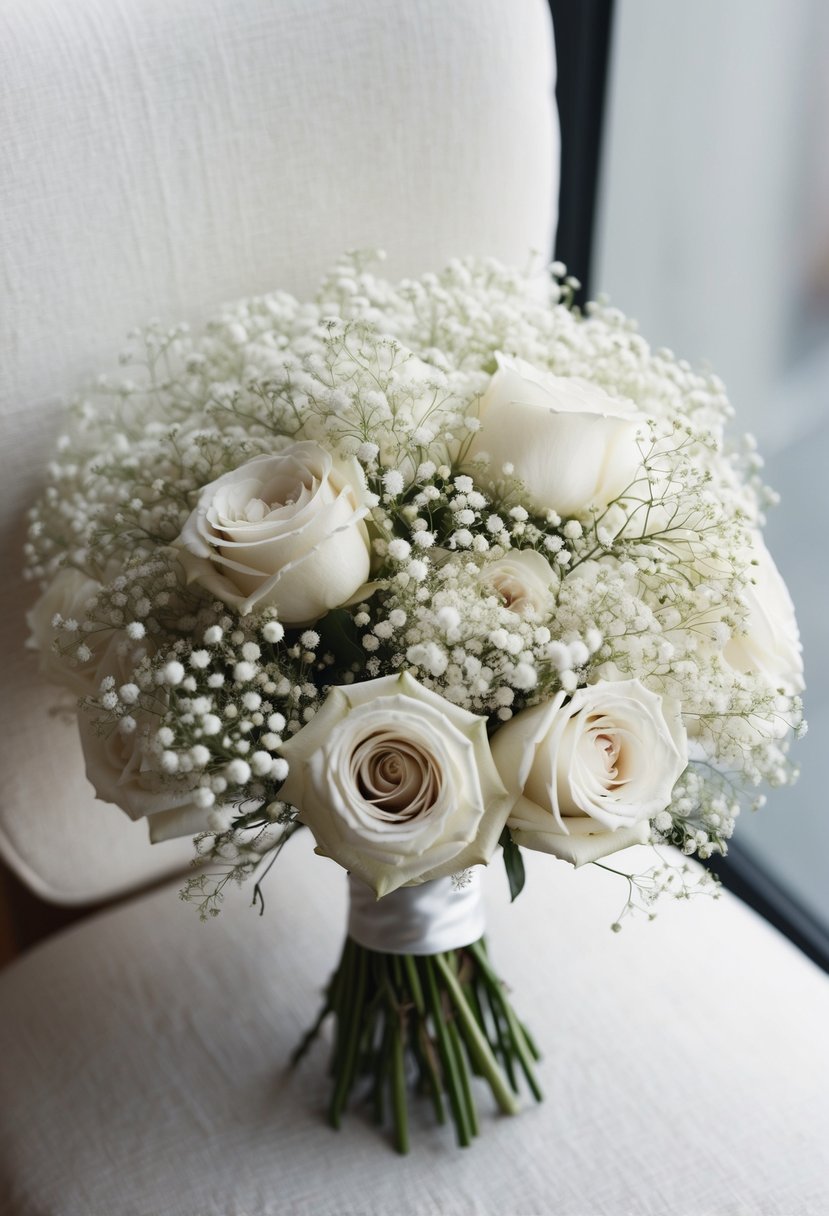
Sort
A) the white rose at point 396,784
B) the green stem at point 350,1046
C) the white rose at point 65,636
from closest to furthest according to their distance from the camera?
1. the white rose at point 396,784
2. the white rose at point 65,636
3. the green stem at point 350,1046

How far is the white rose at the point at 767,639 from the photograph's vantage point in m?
0.62

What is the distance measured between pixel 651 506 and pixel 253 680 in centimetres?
25

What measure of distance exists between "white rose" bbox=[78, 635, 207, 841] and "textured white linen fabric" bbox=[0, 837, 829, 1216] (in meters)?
0.30

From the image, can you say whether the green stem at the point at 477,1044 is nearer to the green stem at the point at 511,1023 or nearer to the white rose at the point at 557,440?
the green stem at the point at 511,1023

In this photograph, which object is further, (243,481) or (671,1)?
(671,1)

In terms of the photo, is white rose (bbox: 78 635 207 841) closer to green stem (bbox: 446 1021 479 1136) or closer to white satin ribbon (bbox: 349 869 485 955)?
white satin ribbon (bbox: 349 869 485 955)

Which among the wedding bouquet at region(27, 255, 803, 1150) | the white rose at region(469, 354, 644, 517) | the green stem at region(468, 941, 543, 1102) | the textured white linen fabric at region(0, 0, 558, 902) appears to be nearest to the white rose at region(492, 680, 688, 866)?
the wedding bouquet at region(27, 255, 803, 1150)

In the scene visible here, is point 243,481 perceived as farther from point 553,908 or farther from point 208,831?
point 553,908

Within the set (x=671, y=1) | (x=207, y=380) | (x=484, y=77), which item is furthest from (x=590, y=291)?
(x=207, y=380)

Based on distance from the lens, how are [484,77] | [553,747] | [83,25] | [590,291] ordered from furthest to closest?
[590,291], [484,77], [83,25], [553,747]

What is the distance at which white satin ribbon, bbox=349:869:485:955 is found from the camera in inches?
27.5

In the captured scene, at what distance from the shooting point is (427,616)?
0.56m

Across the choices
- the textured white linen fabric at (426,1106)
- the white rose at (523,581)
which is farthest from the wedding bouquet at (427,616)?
the textured white linen fabric at (426,1106)

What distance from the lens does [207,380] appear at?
754 mm
